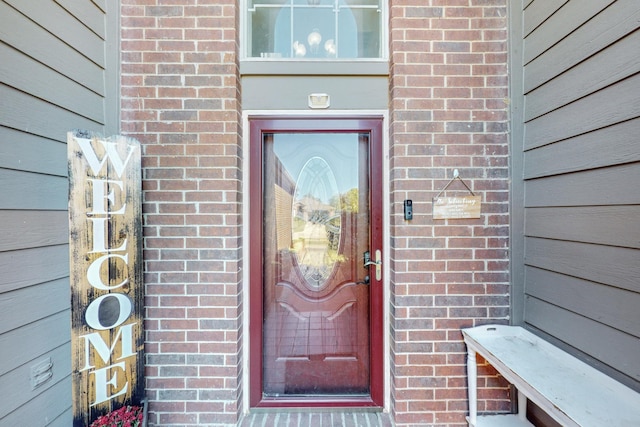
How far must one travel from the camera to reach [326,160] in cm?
197

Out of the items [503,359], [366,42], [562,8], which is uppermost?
[366,42]

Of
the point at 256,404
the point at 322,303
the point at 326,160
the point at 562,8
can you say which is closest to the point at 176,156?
the point at 326,160

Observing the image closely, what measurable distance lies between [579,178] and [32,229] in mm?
2510

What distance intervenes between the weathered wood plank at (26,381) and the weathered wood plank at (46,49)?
115 centimetres

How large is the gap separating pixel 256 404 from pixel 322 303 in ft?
2.56

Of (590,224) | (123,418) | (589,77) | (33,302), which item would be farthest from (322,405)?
(589,77)

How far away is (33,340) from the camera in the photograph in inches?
51.4

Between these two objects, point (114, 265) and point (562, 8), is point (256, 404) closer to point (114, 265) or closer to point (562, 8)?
point (114, 265)

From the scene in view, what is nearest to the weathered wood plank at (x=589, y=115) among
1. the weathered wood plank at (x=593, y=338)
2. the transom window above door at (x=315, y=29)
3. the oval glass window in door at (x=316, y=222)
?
the weathered wood plank at (x=593, y=338)

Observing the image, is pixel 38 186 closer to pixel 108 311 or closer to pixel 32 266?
pixel 32 266

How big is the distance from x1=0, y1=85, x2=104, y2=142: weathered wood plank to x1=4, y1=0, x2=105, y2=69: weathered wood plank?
14.1 inches

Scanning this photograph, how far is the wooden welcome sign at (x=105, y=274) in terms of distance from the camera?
139 cm

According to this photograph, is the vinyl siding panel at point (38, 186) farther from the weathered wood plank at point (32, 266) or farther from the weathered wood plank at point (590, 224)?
the weathered wood plank at point (590, 224)

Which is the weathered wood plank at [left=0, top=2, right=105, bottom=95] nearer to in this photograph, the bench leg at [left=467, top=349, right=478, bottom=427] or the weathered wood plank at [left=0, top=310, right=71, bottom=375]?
the weathered wood plank at [left=0, top=310, right=71, bottom=375]
